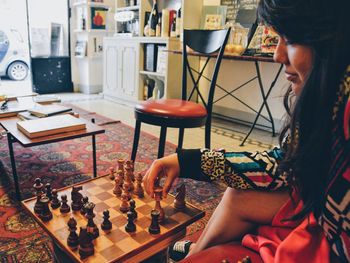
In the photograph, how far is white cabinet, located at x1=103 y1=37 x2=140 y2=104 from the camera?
158 inches

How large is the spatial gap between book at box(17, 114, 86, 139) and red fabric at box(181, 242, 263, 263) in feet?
3.45

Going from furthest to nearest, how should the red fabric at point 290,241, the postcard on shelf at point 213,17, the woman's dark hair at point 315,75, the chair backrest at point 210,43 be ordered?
the postcard on shelf at point 213,17
the chair backrest at point 210,43
the red fabric at point 290,241
the woman's dark hair at point 315,75

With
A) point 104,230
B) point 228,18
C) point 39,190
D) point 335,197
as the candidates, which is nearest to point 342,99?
point 335,197

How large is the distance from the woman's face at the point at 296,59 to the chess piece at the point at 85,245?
1.78 ft

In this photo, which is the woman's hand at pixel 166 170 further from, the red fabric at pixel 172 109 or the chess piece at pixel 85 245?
the red fabric at pixel 172 109

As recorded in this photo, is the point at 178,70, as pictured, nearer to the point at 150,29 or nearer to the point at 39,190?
the point at 150,29

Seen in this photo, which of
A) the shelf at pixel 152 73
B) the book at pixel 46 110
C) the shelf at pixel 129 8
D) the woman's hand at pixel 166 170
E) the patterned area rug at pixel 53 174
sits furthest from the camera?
the shelf at pixel 129 8

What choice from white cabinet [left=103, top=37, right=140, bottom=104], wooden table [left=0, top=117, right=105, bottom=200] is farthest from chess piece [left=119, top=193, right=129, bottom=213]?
white cabinet [left=103, top=37, right=140, bottom=104]

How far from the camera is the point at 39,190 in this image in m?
0.97

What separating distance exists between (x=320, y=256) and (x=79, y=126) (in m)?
1.31

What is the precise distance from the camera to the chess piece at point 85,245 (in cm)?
72

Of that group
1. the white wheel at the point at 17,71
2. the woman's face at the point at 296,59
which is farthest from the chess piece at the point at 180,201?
the white wheel at the point at 17,71

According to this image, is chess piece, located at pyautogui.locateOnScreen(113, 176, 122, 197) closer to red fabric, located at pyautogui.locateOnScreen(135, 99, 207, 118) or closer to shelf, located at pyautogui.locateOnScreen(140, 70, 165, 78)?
red fabric, located at pyautogui.locateOnScreen(135, 99, 207, 118)

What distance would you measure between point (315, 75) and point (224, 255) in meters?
0.44
